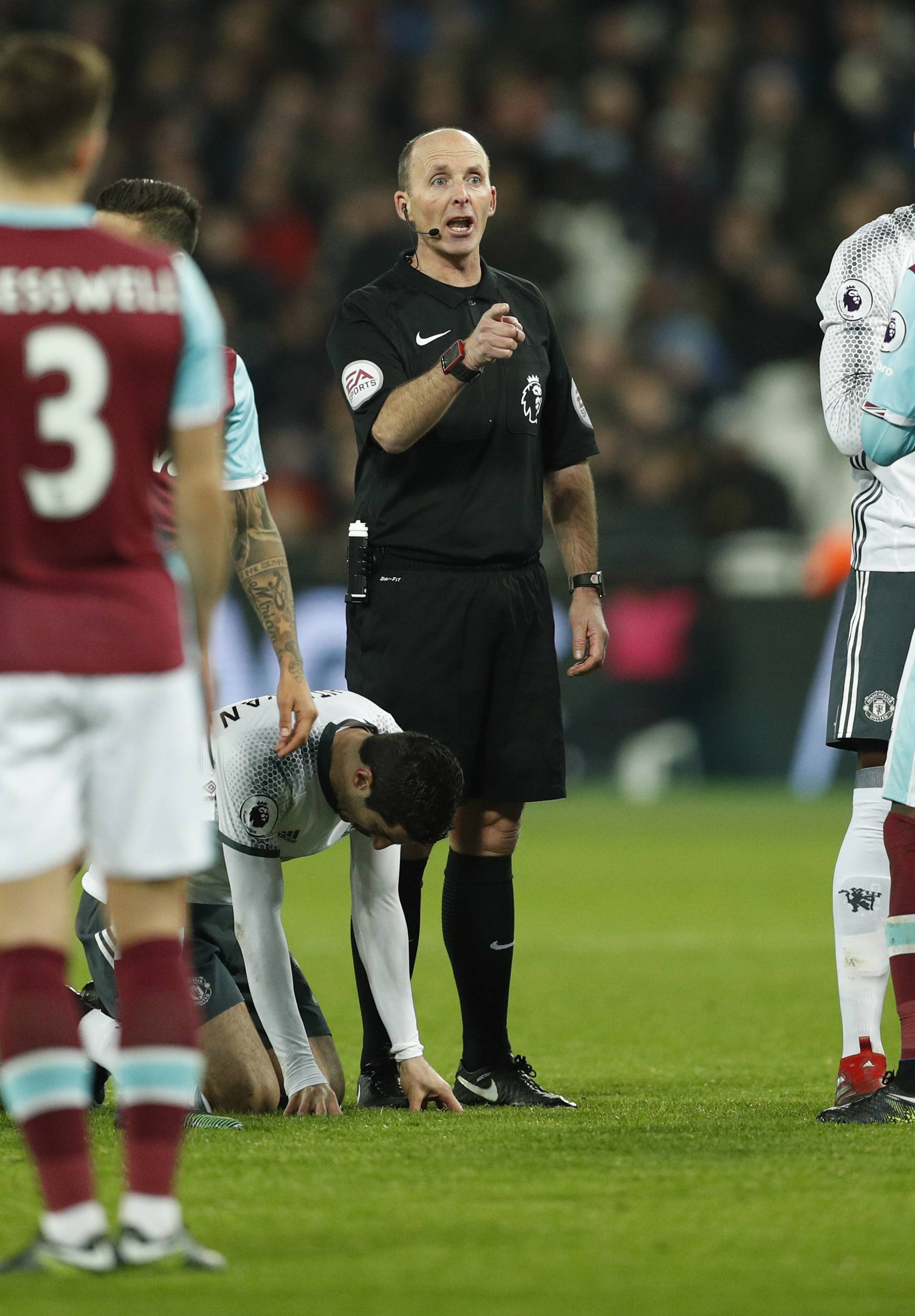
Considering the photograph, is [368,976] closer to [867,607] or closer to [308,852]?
[308,852]

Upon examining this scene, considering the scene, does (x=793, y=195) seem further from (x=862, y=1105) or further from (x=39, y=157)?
(x=39, y=157)

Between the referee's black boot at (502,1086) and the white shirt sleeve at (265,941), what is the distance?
54cm

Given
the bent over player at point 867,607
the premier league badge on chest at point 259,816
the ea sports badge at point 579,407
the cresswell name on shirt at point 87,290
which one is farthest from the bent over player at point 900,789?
the cresswell name on shirt at point 87,290

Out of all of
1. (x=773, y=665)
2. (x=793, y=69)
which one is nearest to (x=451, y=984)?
(x=773, y=665)

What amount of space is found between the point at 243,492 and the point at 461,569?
60 centimetres

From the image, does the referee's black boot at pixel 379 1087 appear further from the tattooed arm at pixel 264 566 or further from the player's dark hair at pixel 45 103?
the player's dark hair at pixel 45 103

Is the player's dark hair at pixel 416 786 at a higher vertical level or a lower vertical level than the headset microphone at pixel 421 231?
lower

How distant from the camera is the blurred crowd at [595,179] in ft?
45.8

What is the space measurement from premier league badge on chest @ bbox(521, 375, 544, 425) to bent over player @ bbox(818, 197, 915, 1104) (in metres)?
0.79

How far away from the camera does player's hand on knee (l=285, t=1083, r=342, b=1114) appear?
4.59 m

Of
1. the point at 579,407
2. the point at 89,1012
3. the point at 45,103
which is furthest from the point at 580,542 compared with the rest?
the point at 45,103

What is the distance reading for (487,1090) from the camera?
16.0 feet

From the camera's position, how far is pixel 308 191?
50.2ft

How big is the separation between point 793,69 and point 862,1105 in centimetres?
1342
